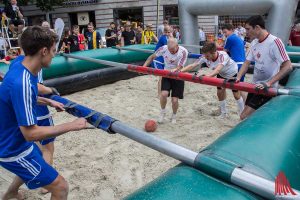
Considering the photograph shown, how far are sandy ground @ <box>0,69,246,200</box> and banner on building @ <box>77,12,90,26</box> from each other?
19.6 m

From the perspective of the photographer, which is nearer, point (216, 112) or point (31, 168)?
point (31, 168)


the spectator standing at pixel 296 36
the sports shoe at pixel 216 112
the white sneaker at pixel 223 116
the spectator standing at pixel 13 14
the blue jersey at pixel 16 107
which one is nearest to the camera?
the blue jersey at pixel 16 107

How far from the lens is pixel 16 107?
189cm

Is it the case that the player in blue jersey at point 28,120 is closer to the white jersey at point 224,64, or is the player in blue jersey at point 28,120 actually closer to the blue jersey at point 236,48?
the white jersey at point 224,64

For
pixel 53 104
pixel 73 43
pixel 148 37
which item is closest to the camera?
pixel 53 104

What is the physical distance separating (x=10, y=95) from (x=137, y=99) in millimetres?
4754

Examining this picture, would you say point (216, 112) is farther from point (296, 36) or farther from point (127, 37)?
point (127, 37)

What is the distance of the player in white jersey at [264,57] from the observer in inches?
150

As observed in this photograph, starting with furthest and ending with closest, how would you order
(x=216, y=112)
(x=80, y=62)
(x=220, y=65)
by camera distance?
1. (x=80, y=62)
2. (x=216, y=112)
3. (x=220, y=65)

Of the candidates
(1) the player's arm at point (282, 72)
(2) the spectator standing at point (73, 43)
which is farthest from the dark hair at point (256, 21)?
(2) the spectator standing at point (73, 43)

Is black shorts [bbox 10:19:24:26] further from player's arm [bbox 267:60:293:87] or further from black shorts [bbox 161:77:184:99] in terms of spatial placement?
Result: player's arm [bbox 267:60:293:87]

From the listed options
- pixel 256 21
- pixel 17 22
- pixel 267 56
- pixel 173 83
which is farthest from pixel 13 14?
pixel 267 56

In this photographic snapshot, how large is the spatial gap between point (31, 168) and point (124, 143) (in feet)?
7.32

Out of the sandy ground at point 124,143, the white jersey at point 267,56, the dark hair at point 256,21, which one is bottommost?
the sandy ground at point 124,143
